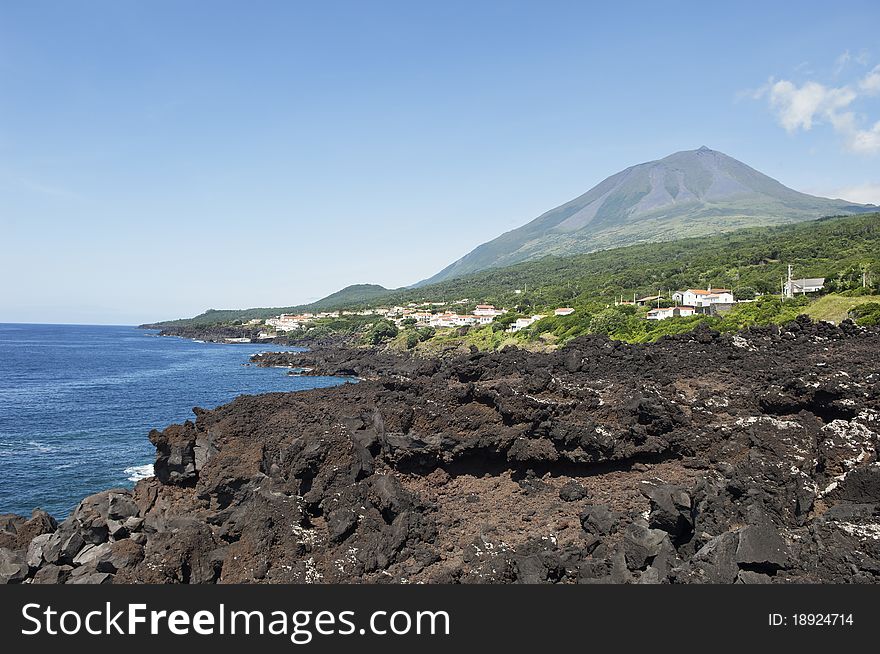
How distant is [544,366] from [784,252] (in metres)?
83.1

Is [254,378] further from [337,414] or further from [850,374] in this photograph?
[850,374]

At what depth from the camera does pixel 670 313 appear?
56344mm

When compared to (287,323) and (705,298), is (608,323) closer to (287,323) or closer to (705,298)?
(705,298)

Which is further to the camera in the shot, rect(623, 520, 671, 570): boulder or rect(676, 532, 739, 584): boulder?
rect(623, 520, 671, 570): boulder

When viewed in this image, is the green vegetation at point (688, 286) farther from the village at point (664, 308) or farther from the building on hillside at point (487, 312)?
the building on hillside at point (487, 312)

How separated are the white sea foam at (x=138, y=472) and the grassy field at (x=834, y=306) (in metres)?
42.7

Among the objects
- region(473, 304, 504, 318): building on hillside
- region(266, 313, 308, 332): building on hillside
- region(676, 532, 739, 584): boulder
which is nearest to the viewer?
region(676, 532, 739, 584): boulder

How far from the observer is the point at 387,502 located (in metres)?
11.6

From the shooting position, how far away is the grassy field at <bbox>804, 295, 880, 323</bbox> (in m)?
39.8

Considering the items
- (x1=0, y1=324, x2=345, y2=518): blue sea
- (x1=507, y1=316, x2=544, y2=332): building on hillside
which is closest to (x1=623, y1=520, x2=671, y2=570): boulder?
(x1=0, y1=324, x2=345, y2=518): blue sea

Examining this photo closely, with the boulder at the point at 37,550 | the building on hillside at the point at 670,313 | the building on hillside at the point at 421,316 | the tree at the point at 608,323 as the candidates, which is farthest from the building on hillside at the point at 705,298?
the boulder at the point at 37,550

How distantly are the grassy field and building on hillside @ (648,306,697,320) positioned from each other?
38.6 feet

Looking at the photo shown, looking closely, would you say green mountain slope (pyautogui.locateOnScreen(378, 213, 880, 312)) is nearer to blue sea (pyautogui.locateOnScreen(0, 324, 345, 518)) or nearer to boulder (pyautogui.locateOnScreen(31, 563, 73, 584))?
blue sea (pyautogui.locateOnScreen(0, 324, 345, 518))

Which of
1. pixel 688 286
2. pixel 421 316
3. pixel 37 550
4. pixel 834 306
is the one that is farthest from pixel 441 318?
pixel 37 550
